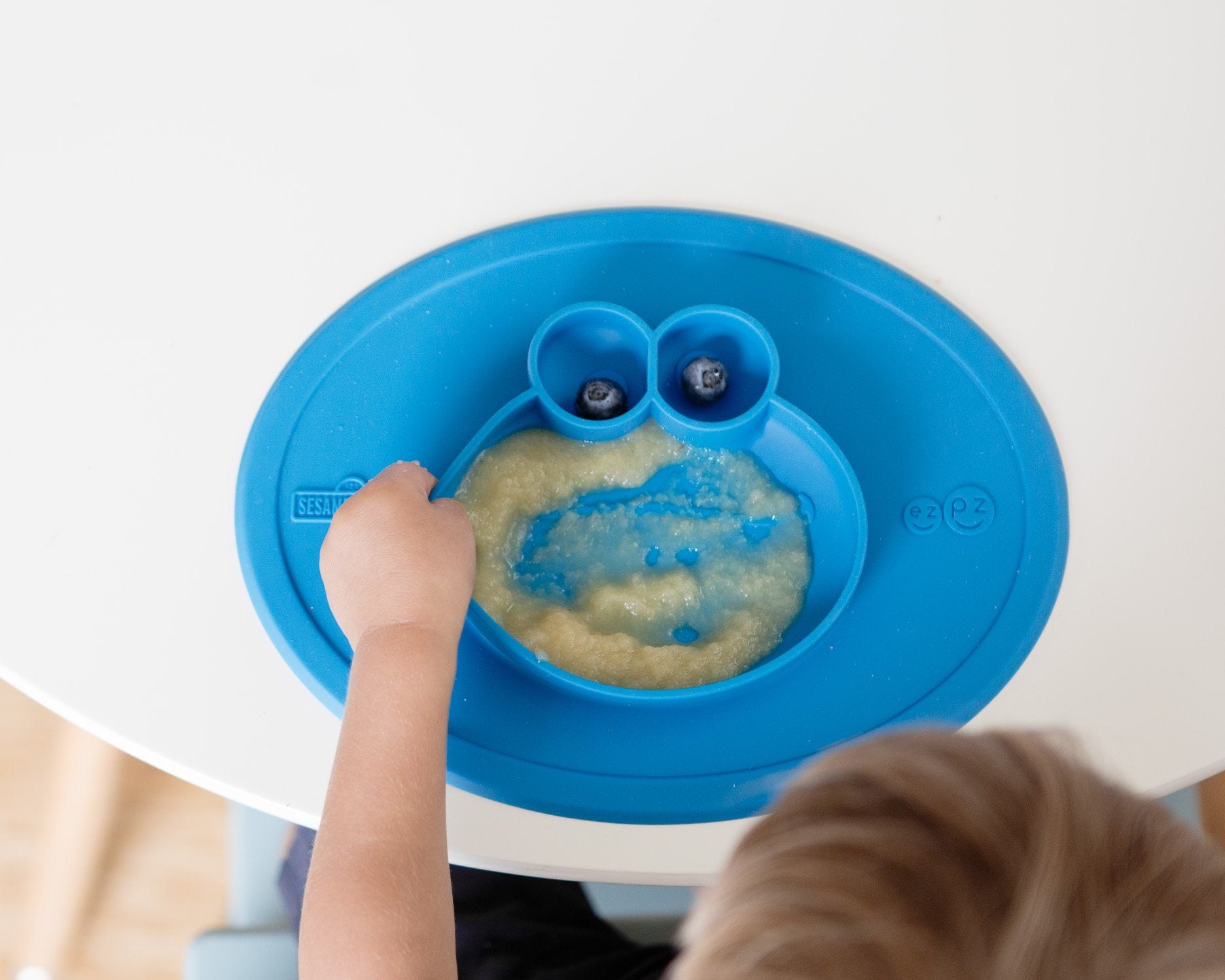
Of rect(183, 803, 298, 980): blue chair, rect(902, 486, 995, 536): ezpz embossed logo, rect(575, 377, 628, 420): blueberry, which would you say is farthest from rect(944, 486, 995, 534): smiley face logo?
rect(183, 803, 298, 980): blue chair

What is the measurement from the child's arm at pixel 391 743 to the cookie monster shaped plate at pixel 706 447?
4 centimetres

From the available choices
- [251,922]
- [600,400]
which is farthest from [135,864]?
[600,400]

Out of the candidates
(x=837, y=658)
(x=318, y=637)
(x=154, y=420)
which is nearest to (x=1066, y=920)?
(x=837, y=658)

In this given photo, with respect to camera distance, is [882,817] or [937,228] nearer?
[882,817]

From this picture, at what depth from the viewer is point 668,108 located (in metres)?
0.77

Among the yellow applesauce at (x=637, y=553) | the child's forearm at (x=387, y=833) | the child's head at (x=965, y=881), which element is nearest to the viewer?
the child's head at (x=965, y=881)

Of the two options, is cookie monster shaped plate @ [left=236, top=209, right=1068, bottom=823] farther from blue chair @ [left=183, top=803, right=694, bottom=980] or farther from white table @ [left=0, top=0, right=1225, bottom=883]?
blue chair @ [left=183, top=803, right=694, bottom=980]

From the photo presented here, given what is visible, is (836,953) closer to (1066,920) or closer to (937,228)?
(1066,920)

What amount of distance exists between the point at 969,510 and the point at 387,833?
0.41m

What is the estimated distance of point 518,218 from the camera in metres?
0.74

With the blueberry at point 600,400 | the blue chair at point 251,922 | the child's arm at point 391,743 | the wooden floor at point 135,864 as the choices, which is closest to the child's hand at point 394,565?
the child's arm at point 391,743

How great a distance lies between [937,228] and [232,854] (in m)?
0.69

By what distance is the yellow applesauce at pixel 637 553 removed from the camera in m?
0.66

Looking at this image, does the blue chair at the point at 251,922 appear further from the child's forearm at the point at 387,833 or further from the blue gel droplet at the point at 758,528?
the blue gel droplet at the point at 758,528
